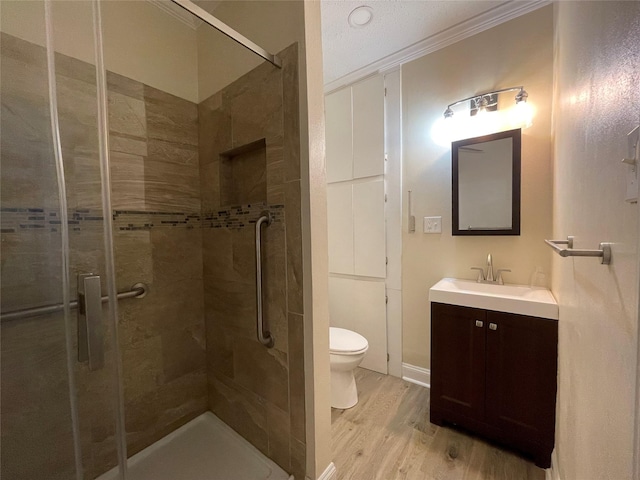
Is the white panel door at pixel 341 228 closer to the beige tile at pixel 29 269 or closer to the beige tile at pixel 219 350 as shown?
the beige tile at pixel 219 350

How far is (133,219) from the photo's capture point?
1414 millimetres

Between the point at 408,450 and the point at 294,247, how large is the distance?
1299 millimetres

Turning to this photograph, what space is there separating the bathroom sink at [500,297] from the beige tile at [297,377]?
890 mm

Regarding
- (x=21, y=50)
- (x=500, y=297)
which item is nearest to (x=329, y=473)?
(x=500, y=297)

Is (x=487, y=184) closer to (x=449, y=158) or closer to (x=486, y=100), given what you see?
(x=449, y=158)

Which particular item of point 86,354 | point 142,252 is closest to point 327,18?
point 142,252

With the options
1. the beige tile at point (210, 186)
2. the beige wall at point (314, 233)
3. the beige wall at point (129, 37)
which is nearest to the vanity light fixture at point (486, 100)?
the beige wall at point (314, 233)

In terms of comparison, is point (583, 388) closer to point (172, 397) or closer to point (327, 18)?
point (172, 397)

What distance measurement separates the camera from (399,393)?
198 cm

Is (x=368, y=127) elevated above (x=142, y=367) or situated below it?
above

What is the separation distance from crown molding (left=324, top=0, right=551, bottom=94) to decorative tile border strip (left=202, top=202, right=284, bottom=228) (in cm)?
166

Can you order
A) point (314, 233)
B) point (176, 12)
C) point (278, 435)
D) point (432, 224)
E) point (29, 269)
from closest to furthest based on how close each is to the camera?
point (29, 269)
point (314, 233)
point (278, 435)
point (176, 12)
point (432, 224)

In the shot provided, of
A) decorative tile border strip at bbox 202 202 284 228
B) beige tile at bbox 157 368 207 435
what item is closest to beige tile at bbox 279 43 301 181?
decorative tile border strip at bbox 202 202 284 228

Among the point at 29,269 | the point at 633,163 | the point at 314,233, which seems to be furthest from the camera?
the point at 314,233
